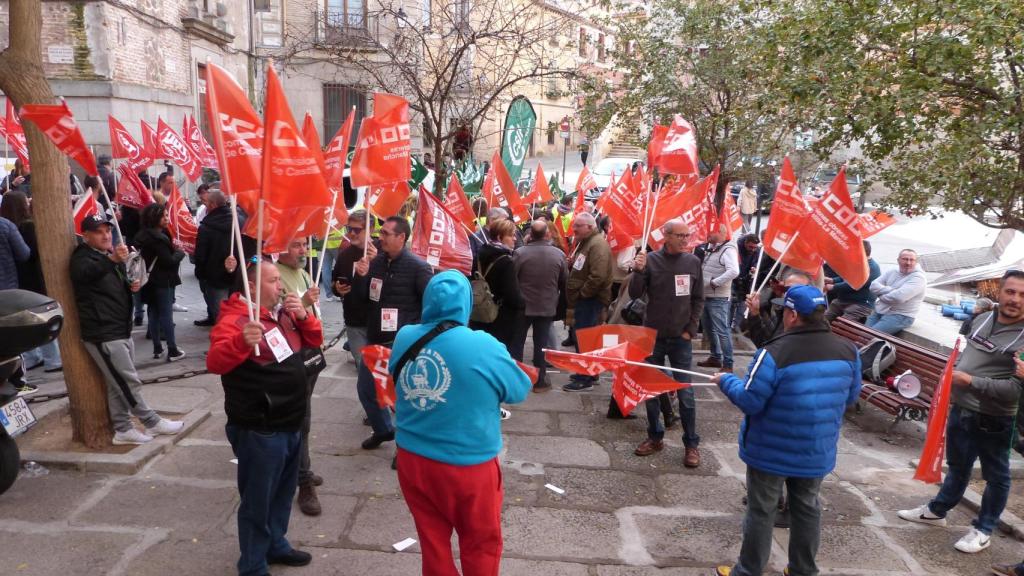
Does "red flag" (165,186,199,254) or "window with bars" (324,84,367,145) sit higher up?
"window with bars" (324,84,367,145)

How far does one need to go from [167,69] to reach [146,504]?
16.8m

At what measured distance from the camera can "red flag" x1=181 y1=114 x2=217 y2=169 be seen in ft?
37.3

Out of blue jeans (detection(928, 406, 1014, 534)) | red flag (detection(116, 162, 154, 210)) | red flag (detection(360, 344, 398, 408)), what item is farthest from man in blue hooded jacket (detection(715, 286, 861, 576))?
red flag (detection(116, 162, 154, 210))

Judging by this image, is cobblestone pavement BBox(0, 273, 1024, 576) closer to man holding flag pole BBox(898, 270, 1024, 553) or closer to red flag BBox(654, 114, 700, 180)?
man holding flag pole BBox(898, 270, 1024, 553)

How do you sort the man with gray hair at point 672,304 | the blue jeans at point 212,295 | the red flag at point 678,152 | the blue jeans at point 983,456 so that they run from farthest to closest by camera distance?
the blue jeans at point 212,295 < the red flag at point 678,152 < the man with gray hair at point 672,304 < the blue jeans at point 983,456

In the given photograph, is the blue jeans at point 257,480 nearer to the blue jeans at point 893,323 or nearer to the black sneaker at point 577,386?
the black sneaker at point 577,386

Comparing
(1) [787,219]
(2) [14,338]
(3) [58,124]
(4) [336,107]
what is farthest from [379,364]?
(4) [336,107]

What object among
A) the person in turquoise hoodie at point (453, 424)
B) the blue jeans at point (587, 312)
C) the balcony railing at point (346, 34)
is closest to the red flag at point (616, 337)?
the person in turquoise hoodie at point (453, 424)

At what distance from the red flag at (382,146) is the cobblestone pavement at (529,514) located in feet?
7.17

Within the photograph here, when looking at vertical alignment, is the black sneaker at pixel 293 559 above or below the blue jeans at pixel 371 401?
below

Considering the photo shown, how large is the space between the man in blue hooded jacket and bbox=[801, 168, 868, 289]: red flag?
168 centimetres

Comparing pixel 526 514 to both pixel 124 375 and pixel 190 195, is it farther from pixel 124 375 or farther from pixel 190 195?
pixel 190 195

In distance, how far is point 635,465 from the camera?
6012mm

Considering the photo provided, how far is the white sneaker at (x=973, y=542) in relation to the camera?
190 inches
